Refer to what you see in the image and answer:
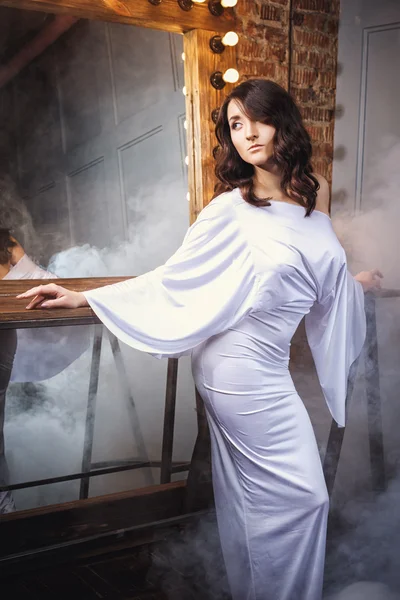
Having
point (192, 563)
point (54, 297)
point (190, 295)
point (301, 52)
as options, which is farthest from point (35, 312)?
point (301, 52)

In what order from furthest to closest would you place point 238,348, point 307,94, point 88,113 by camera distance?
1. point 307,94
2. point 88,113
3. point 238,348

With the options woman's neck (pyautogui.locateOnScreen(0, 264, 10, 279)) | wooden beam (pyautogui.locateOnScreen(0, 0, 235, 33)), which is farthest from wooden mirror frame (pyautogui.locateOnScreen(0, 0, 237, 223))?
woman's neck (pyautogui.locateOnScreen(0, 264, 10, 279))

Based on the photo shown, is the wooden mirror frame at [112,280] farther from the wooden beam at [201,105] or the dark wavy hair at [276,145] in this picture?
the dark wavy hair at [276,145]

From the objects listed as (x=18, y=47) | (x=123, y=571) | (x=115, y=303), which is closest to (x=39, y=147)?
(x=18, y=47)

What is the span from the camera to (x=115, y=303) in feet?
6.07

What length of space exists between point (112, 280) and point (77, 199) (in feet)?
1.30

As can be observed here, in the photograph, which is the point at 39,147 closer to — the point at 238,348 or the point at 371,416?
the point at 238,348

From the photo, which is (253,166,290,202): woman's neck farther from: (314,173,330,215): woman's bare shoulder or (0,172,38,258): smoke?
(0,172,38,258): smoke

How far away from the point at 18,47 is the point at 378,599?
97.6 inches

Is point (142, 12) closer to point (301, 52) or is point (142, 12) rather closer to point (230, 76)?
point (230, 76)

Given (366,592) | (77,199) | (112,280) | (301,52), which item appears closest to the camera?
(366,592)

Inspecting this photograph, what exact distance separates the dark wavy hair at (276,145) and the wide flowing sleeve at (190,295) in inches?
5.5

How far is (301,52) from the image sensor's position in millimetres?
3121

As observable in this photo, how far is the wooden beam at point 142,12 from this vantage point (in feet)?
7.85
